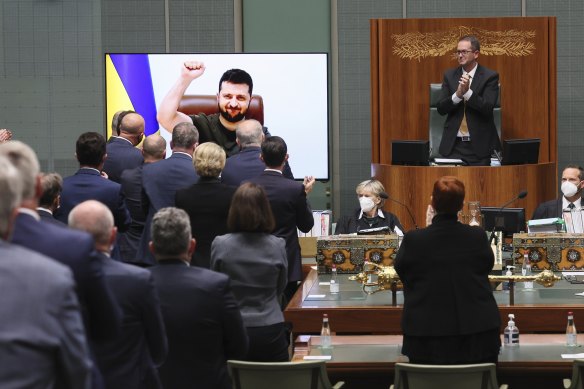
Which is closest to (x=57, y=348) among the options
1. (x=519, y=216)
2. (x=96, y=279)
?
(x=96, y=279)

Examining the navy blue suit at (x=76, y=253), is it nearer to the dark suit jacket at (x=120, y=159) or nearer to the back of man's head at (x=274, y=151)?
the back of man's head at (x=274, y=151)

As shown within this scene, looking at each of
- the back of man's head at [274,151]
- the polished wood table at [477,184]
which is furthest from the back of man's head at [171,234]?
the polished wood table at [477,184]

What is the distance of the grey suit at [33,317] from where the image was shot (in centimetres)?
231

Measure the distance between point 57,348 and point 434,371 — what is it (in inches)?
81.0

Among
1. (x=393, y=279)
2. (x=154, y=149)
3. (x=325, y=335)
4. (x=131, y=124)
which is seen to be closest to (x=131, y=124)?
(x=131, y=124)

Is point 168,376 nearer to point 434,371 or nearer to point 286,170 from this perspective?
point 434,371

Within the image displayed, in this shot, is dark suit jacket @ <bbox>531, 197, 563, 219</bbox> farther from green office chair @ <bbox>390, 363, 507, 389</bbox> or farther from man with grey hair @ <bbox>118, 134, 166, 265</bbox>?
green office chair @ <bbox>390, 363, 507, 389</bbox>

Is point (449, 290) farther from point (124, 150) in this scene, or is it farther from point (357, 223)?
point (357, 223)

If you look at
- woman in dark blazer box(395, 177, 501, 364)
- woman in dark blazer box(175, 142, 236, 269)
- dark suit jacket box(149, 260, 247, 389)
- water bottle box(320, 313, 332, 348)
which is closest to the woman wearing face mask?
woman in dark blazer box(175, 142, 236, 269)

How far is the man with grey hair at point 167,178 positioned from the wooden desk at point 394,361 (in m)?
1.24

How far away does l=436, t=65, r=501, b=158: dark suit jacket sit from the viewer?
325 inches

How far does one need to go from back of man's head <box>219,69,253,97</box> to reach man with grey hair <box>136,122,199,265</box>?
3.18 metres

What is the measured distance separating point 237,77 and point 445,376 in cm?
536

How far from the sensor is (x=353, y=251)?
6.37 meters
